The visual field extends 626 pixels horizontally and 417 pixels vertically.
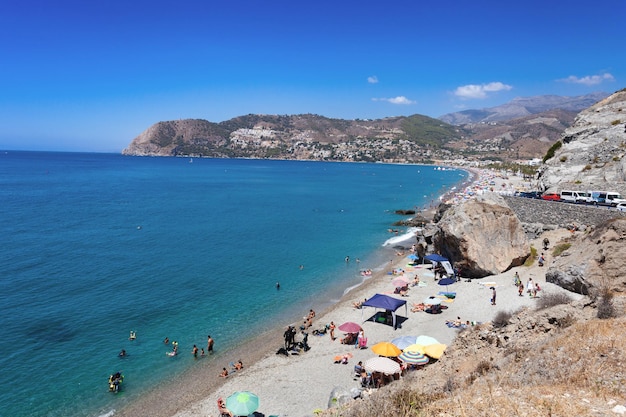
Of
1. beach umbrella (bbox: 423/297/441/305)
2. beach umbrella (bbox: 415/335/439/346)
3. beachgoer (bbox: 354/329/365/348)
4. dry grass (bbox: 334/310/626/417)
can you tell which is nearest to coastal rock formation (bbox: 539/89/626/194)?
beach umbrella (bbox: 423/297/441/305)

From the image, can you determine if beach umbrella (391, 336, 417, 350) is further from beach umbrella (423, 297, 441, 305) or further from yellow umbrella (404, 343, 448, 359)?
beach umbrella (423, 297, 441, 305)

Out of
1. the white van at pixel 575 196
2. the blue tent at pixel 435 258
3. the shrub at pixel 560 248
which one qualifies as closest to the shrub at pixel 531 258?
the shrub at pixel 560 248

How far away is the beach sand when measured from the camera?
15.8m

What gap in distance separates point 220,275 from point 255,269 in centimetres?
323

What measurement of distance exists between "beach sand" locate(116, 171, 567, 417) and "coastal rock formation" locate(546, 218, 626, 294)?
1.42 meters

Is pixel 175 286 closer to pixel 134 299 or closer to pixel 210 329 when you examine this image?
pixel 134 299

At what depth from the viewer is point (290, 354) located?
19.8 m

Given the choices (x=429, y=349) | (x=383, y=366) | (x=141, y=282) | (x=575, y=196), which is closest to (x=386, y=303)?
(x=429, y=349)

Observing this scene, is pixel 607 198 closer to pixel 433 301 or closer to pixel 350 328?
pixel 433 301

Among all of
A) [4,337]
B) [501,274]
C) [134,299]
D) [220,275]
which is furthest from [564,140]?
[4,337]

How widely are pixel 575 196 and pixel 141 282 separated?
38016mm

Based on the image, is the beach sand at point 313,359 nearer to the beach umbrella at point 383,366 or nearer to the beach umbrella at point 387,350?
the beach umbrella at point 383,366

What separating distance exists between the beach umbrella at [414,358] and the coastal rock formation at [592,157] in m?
29.6

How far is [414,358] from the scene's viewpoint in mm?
15727
